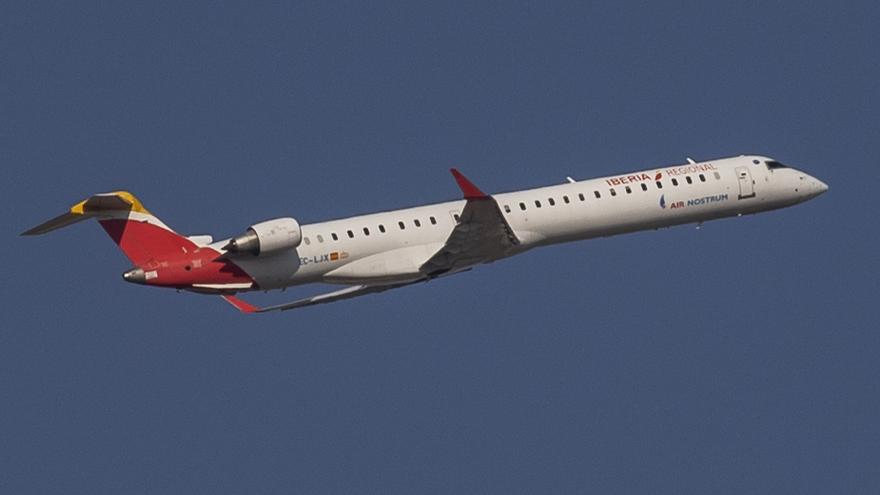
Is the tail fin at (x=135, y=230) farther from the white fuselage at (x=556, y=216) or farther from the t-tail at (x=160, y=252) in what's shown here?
the white fuselage at (x=556, y=216)

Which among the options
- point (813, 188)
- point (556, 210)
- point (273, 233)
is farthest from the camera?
point (813, 188)

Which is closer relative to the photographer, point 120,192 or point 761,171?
point 120,192

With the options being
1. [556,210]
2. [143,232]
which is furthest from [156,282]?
[556,210]

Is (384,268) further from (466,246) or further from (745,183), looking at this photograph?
(745,183)

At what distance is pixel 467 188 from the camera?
49.3m

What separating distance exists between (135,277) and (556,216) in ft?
Answer: 39.9

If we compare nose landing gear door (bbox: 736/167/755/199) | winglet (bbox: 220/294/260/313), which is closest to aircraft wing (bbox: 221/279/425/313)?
winglet (bbox: 220/294/260/313)

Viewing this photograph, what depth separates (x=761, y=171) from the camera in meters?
57.3

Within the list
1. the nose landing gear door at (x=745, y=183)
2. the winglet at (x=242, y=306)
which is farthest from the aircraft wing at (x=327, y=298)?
the nose landing gear door at (x=745, y=183)

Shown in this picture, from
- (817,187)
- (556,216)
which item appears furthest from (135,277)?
(817,187)

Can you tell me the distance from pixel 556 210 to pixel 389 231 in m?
5.19

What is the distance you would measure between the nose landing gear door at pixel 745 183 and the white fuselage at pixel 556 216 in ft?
0.10

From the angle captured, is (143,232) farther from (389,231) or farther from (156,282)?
(389,231)

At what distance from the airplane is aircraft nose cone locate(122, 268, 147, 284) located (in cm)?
3
